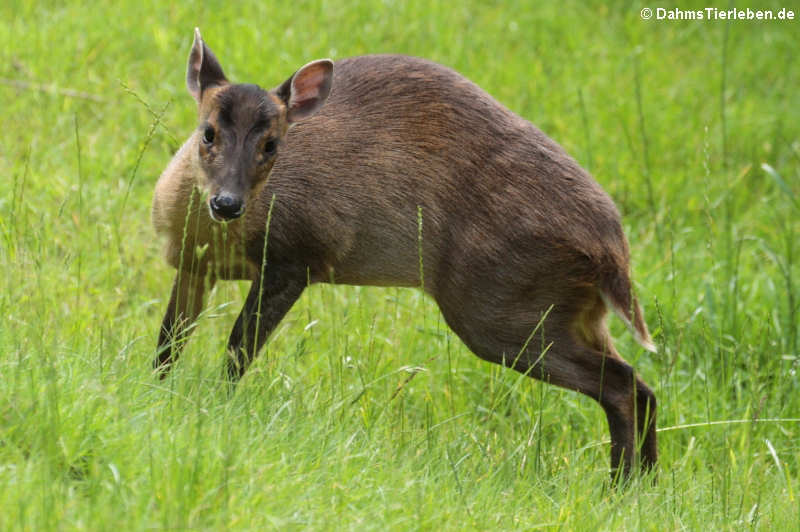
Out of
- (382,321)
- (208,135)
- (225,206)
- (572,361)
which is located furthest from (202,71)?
(572,361)

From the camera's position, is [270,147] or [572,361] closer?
[270,147]

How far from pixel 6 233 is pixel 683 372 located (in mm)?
3031

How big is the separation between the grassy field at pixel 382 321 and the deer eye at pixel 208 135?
0.22 meters

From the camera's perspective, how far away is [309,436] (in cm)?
369

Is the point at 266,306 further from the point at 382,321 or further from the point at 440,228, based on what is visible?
the point at 382,321

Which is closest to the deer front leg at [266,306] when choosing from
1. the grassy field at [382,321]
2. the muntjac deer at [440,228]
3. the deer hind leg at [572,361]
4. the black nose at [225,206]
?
the muntjac deer at [440,228]

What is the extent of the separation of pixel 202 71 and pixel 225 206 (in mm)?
756

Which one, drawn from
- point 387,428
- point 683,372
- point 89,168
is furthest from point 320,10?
point 387,428

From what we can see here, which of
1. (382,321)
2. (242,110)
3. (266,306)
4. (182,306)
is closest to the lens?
(242,110)

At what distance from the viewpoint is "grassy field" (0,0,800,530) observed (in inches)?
127

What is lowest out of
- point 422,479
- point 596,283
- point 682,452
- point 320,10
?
point 682,452

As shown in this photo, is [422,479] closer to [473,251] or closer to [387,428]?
[387,428]

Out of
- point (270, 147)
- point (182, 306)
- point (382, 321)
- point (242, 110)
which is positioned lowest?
point (382, 321)

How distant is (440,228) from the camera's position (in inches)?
185
